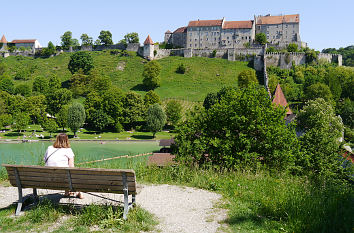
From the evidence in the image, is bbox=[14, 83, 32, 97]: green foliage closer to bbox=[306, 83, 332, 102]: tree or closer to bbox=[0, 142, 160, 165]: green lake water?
bbox=[0, 142, 160, 165]: green lake water

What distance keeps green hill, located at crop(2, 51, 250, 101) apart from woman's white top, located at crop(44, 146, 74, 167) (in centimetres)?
5433

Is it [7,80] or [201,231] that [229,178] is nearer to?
[201,231]

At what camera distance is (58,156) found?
284 inches

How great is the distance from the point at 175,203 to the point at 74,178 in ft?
7.52

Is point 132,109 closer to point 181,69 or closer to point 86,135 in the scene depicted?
point 86,135

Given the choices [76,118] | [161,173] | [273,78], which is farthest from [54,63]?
[161,173]

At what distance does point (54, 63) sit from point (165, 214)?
8897cm

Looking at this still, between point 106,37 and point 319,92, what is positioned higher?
point 106,37

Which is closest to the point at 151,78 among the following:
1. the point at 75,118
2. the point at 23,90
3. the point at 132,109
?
the point at 132,109

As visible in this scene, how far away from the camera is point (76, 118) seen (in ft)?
143

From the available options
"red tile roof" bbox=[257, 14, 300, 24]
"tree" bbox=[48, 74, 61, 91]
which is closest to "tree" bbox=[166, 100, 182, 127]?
"tree" bbox=[48, 74, 61, 91]

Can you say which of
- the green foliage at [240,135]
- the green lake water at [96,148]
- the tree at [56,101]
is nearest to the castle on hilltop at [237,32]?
the tree at [56,101]

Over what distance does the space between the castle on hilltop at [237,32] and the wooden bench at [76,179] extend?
8958cm

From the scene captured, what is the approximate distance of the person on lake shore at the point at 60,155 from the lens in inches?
282
